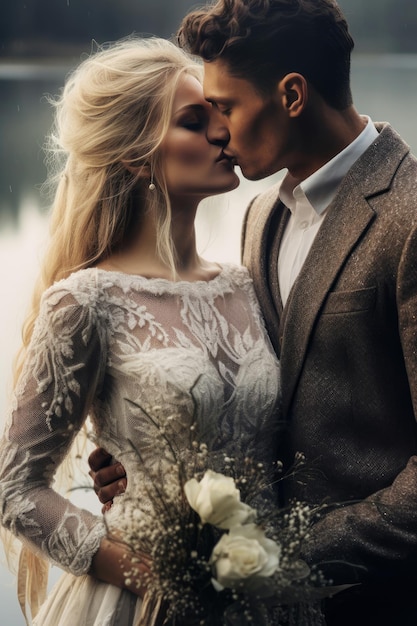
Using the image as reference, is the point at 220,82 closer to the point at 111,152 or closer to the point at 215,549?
the point at 111,152

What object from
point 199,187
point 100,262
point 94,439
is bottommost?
Answer: point 94,439

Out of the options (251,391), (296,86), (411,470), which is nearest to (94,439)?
(251,391)

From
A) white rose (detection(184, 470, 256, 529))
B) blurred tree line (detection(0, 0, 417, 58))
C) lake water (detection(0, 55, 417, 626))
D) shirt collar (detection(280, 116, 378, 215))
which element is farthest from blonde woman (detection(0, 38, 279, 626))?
lake water (detection(0, 55, 417, 626))

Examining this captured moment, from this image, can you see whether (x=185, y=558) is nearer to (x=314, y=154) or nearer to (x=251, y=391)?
(x=251, y=391)

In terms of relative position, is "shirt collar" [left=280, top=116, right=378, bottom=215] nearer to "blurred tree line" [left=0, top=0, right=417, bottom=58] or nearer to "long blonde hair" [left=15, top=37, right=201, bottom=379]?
"long blonde hair" [left=15, top=37, right=201, bottom=379]

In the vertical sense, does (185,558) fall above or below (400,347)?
below

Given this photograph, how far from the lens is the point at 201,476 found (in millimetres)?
1729

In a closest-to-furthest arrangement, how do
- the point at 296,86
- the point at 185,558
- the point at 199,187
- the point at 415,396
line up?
the point at 185,558, the point at 415,396, the point at 296,86, the point at 199,187

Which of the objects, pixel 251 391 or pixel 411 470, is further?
pixel 251 391

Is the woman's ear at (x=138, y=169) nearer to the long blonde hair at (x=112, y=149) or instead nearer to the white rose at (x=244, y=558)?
the long blonde hair at (x=112, y=149)

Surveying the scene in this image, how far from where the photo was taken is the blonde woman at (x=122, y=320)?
2074 millimetres

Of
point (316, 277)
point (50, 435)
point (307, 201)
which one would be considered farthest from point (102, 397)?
point (307, 201)

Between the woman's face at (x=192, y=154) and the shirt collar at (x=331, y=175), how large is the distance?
19 cm

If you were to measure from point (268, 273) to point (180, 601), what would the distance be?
3.16ft
